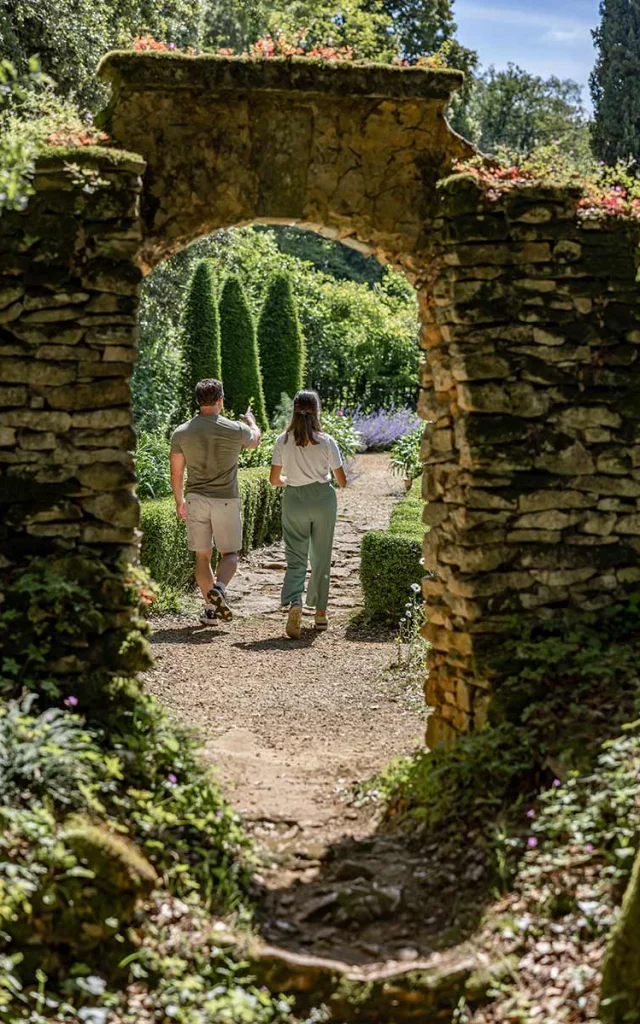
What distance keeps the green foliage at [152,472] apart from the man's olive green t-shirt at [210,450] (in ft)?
7.61

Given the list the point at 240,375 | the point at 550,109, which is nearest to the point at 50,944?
the point at 240,375

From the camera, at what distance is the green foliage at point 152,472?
11414mm

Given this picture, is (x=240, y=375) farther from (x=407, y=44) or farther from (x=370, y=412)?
(x=407, y=44)

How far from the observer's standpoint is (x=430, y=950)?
4301mm

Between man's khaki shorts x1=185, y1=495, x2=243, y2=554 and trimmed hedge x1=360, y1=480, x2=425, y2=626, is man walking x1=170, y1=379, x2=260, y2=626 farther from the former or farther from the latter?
trimmed hedge x1=360, y1=480, x2=425, y2=626

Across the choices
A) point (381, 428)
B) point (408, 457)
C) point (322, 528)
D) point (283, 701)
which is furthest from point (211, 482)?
point (381, 428)

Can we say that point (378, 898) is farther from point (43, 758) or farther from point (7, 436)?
point (7, 436)

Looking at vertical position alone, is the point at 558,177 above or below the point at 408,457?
above

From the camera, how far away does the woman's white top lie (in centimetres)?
880

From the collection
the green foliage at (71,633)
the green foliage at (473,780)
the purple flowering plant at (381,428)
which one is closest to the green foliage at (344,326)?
the purple flowering plant at (381,428)

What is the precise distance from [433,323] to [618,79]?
17.2 m

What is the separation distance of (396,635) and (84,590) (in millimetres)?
4532

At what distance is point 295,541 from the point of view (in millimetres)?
9117

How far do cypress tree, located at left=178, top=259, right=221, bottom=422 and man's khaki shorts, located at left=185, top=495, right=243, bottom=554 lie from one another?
705cm
